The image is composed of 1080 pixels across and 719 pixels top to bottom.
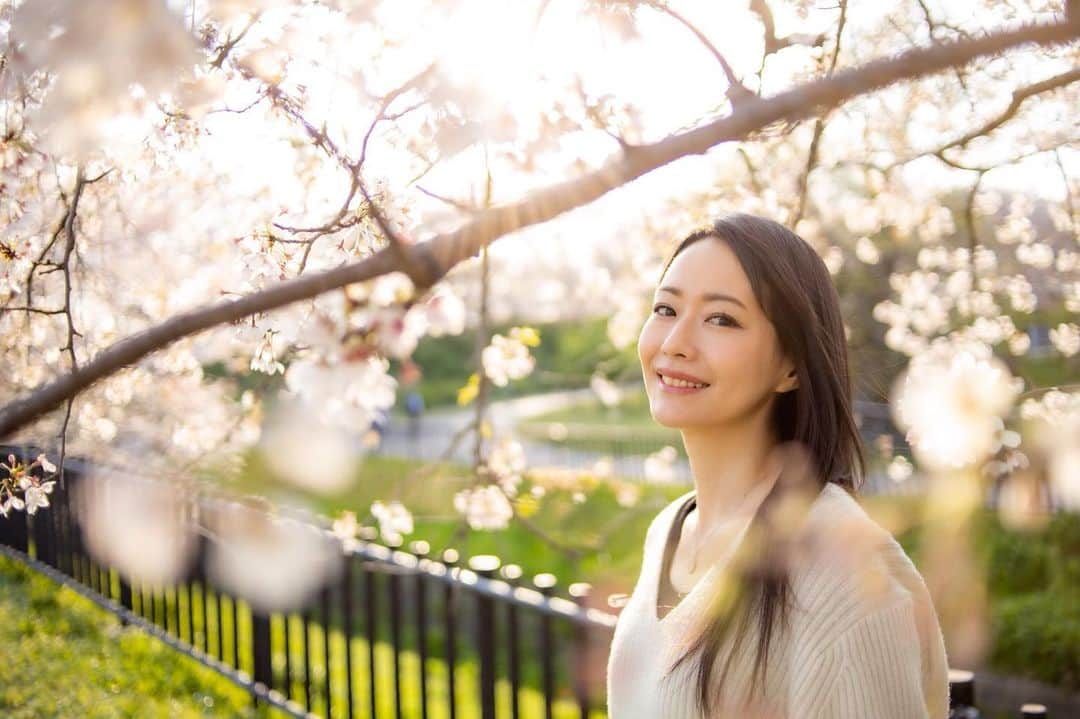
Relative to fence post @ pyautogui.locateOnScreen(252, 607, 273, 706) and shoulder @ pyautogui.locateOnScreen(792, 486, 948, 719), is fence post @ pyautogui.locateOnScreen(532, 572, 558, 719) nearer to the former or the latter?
shoulder @ pyautogui.locateOnScreen(792, 486, 948, 719)

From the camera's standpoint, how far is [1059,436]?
18.7 feet

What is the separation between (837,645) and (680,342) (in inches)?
23.7

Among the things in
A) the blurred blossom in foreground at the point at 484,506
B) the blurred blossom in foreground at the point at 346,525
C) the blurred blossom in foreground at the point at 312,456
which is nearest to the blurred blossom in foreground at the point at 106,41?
Answer: the blurred blossom in foreground at the point at 484,506

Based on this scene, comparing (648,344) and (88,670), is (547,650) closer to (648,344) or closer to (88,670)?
(648,344)

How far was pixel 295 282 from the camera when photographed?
1.06 m

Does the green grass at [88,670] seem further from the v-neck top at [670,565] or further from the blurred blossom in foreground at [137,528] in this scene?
the v-neck top at [670,565]

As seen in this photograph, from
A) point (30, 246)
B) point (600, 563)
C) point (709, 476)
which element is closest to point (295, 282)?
point (709, 476)

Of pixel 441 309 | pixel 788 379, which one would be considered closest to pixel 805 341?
pixel 788 379

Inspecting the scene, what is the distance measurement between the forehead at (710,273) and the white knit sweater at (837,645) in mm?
392

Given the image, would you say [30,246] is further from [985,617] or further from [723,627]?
[985,617]

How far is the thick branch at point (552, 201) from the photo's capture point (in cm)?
106

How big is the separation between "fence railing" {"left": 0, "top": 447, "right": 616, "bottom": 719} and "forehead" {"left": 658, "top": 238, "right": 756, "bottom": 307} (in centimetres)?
138

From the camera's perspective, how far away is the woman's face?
183 centimetres

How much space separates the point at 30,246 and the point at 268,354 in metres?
0.83
